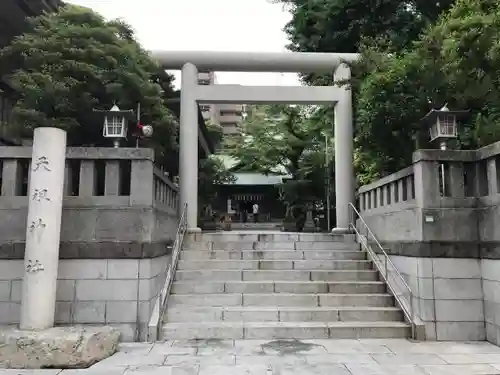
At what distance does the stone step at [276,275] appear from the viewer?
842 cm

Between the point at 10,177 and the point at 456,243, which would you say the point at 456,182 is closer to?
the point at 456,243

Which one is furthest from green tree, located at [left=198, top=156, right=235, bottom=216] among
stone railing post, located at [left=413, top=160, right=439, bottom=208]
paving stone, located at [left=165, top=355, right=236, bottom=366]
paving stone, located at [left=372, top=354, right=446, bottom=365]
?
paving stone, located at [left=372, top=354, right=446, bottom=365]

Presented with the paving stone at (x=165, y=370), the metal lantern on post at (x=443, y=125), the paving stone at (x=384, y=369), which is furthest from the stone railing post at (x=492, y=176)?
the paving stone at (x=165, y=370)

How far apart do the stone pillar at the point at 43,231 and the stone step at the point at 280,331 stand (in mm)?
1840

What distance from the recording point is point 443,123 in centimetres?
723

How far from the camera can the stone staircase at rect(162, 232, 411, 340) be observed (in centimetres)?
682

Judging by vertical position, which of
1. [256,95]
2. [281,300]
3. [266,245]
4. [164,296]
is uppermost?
[256,95]

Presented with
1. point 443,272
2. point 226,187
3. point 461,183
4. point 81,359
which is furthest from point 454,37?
point 226,187

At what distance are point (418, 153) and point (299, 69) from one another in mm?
6139

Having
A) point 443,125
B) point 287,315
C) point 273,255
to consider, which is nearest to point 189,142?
point 273,255

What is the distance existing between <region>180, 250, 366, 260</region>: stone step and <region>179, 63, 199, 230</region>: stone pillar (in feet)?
7.57

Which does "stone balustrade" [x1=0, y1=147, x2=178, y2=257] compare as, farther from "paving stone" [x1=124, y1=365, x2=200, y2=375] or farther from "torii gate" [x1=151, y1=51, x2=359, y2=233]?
"torii gate" [x1=151, y1=51, x2=359, y2=233]

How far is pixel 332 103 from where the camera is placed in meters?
12.3

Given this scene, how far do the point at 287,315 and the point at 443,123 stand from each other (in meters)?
4.12
